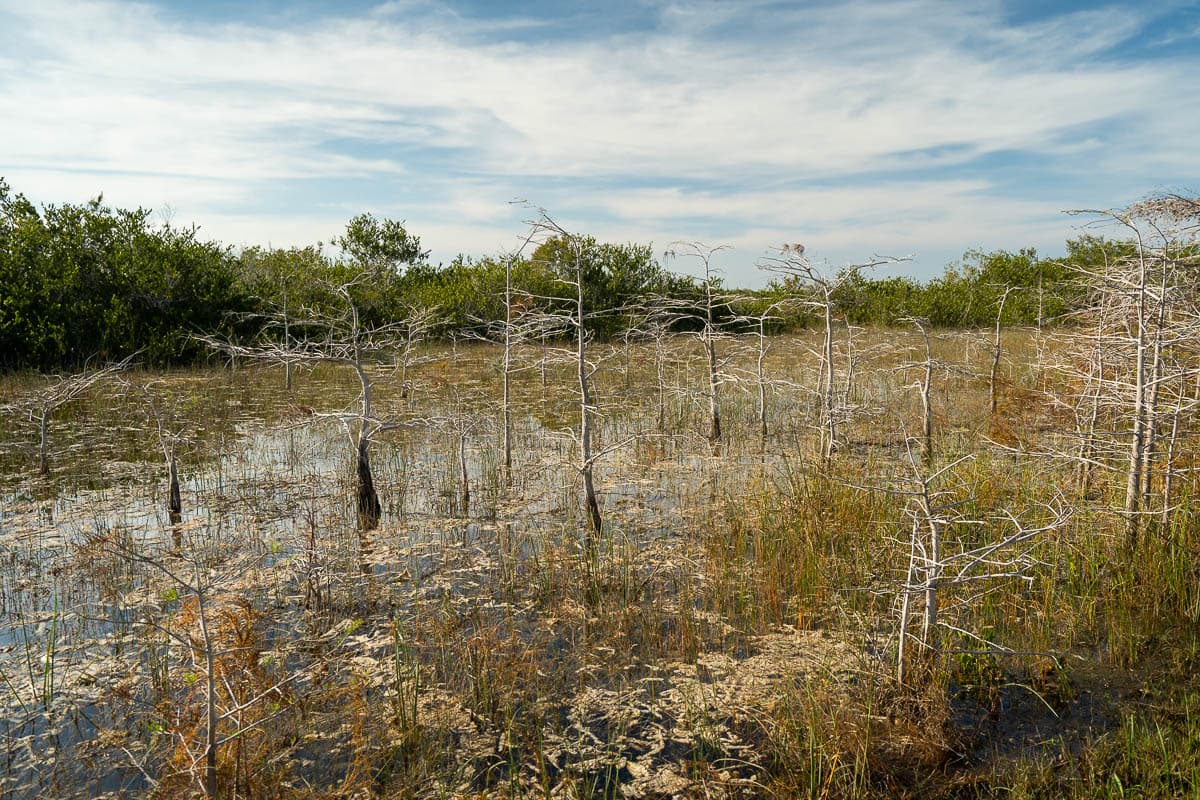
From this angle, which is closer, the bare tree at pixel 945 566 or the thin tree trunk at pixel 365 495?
the bare tree at pixel 945 566

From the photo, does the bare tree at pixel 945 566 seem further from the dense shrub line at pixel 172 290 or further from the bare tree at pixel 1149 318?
the dense shrub line at pixel 172 290

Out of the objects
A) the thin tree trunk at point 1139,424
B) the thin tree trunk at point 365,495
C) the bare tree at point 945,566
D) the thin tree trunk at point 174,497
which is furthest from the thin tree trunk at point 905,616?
the thin tree trunk at point 174,497

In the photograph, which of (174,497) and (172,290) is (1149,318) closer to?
(174,497)

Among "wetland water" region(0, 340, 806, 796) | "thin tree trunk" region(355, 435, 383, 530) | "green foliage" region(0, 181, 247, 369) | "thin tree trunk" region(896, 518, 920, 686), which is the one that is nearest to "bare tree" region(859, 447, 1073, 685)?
"thin tree trunk" region(896, 518, 920, 686)

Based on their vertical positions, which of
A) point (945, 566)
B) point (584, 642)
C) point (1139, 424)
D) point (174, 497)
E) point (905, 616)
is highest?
point (1139, 424)

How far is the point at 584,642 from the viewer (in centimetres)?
424

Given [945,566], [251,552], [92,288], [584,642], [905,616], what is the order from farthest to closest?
[92,288], [251,552], [584,642], [945,566], [905,616]

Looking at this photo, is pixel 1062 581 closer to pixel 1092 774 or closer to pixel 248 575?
pixel 1092 774

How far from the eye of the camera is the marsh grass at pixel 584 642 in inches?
122

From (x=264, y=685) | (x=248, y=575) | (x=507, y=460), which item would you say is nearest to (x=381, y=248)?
(x=507, y=460)

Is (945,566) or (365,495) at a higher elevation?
(945,566)

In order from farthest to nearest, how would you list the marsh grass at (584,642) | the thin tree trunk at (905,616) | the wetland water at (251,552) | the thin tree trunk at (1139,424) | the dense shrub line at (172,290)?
the dense shrub line at (172,290) → the thin tree trunk at (1139,424) → the wetland water at (251,552) → the thin tree trunk at (905,616) → the marsh grass at (584,642)

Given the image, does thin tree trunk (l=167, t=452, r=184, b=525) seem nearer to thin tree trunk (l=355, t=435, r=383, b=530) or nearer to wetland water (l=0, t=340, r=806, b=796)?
wetland water (l=0, t=340, r=806, b=796)

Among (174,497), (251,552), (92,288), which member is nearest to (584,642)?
(251,552)
